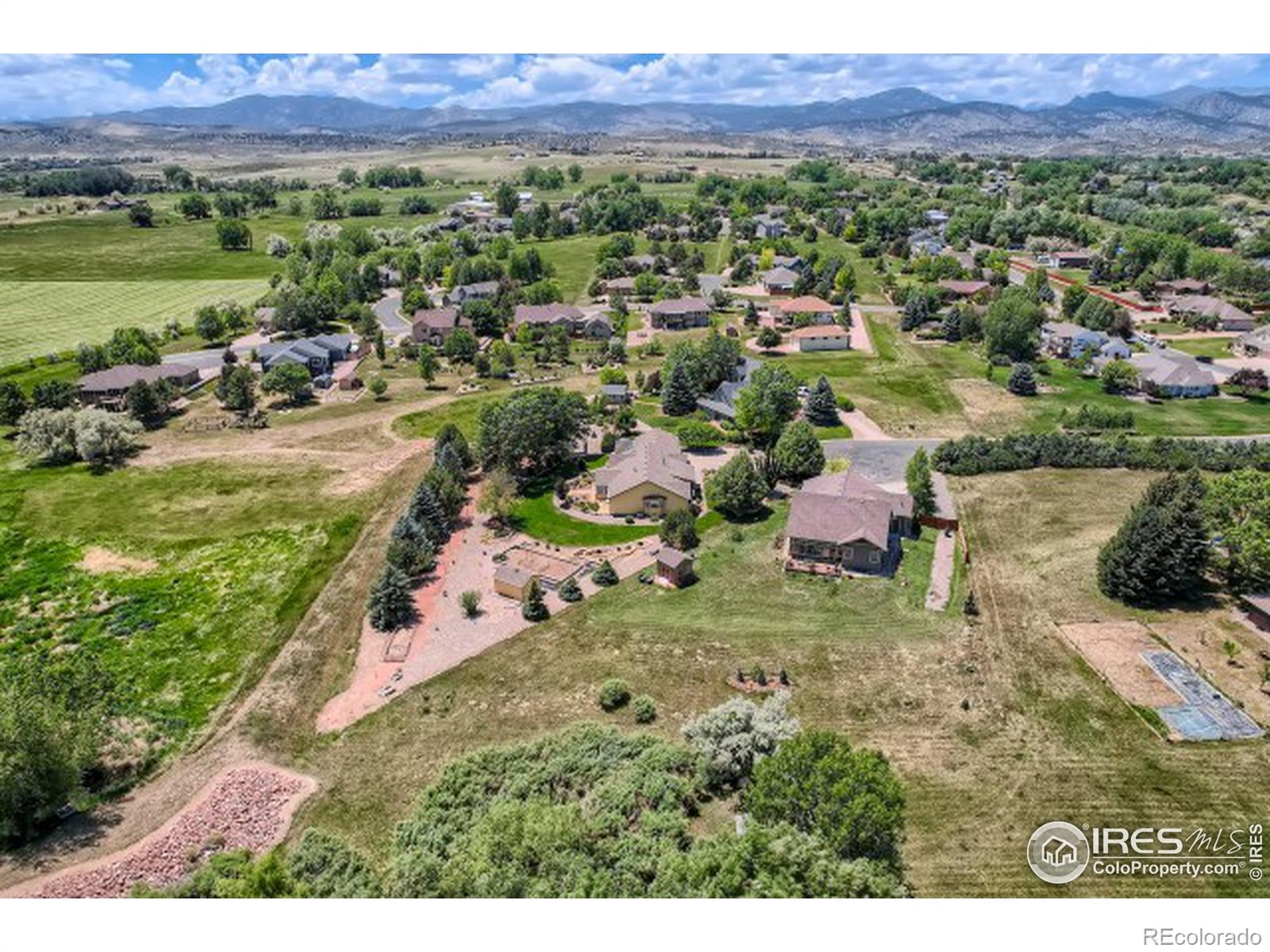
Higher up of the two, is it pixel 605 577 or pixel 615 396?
pixel 615 396

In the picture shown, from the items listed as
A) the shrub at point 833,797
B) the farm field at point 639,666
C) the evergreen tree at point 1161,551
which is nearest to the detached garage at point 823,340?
the farm field at point 639,666

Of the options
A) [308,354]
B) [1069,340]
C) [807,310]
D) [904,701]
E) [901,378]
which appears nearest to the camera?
[904,701]

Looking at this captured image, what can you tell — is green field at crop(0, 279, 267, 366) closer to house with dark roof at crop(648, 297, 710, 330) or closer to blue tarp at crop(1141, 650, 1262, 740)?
house with dark roof at crop(648, 297, 710, 330)

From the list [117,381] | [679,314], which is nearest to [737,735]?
[117,381]

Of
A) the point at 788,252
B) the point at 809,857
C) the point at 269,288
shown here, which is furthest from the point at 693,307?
the point at 809,857

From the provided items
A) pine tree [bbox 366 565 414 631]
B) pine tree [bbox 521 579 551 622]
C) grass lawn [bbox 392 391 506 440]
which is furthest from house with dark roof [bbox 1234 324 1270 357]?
pine tree [bbox 366 565 414 631]

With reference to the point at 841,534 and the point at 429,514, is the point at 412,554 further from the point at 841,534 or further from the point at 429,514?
the point at 841,534

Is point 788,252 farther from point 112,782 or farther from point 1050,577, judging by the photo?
point 112,782
